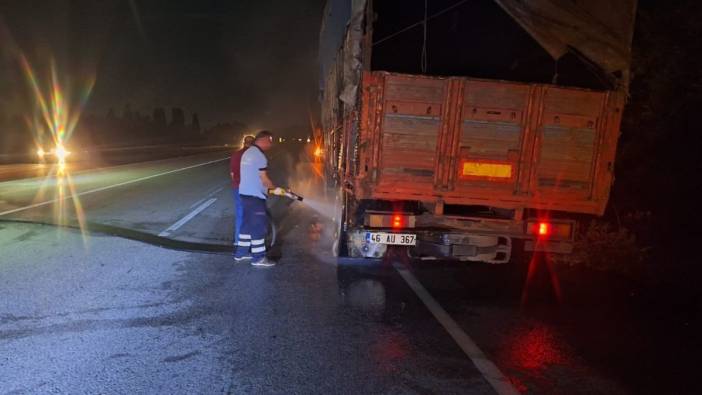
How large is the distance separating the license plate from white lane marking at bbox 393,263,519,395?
0.56 metres

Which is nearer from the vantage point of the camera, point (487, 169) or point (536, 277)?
point (487, 169)

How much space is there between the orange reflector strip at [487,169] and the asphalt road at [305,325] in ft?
4.66

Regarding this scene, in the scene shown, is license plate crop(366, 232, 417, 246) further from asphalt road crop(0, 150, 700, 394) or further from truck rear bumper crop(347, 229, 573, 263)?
asphalt road crop(0, 150, 700, 394)

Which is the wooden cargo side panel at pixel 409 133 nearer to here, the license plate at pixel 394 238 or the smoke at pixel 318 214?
the license plate at pixel 394 238

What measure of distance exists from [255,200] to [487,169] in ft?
10.1

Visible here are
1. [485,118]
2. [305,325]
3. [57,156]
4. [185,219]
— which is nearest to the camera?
[305,325]

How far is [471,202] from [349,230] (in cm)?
151

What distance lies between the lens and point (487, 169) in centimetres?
554

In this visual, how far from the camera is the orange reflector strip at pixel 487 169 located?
5.52 metres

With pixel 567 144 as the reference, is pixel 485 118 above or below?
above

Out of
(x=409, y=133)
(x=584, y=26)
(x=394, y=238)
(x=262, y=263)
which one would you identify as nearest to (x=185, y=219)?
(x=262, y=263)

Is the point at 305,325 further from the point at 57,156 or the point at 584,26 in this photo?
the point at 57,156

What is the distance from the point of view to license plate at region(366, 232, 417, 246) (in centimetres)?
566

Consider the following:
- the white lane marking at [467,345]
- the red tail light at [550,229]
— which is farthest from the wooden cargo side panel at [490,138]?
the white lane marking at [467,345]
